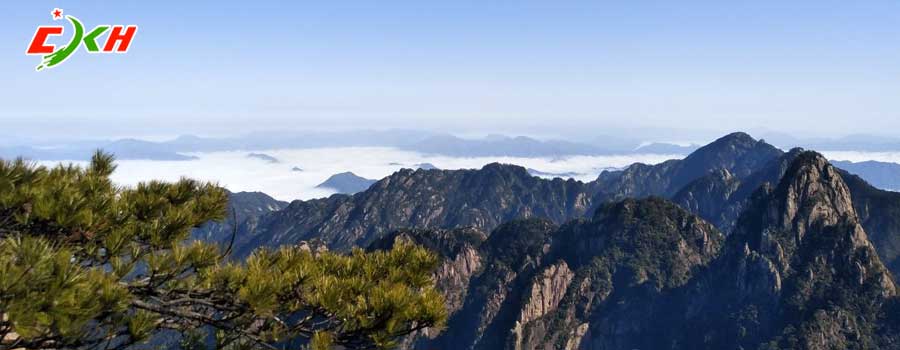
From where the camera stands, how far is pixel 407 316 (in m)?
10.2

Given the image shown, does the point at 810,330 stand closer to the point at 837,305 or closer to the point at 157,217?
the point at 837,305

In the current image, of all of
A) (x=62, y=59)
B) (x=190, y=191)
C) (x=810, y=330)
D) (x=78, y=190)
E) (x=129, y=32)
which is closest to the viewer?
(x=78, y=190)

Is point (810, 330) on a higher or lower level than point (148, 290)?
lower

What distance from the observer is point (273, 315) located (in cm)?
1026

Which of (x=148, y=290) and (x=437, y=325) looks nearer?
(x=148, y=290)

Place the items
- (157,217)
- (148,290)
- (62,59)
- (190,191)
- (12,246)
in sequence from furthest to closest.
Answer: (62,59) → (190,191) → (157,217) → (148,290) → (12,246)

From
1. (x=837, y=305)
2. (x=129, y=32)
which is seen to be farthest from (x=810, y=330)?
(x=129, y=32)

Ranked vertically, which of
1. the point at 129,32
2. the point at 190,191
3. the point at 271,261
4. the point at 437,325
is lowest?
the point at 437,325

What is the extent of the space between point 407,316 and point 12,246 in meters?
5.37

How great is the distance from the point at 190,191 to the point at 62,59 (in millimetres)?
9478

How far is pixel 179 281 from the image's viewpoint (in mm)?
10156

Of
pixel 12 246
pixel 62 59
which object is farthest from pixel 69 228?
pixel 62 59

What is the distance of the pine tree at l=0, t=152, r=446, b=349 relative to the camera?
910 cm

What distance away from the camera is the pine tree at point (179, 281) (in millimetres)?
9102
